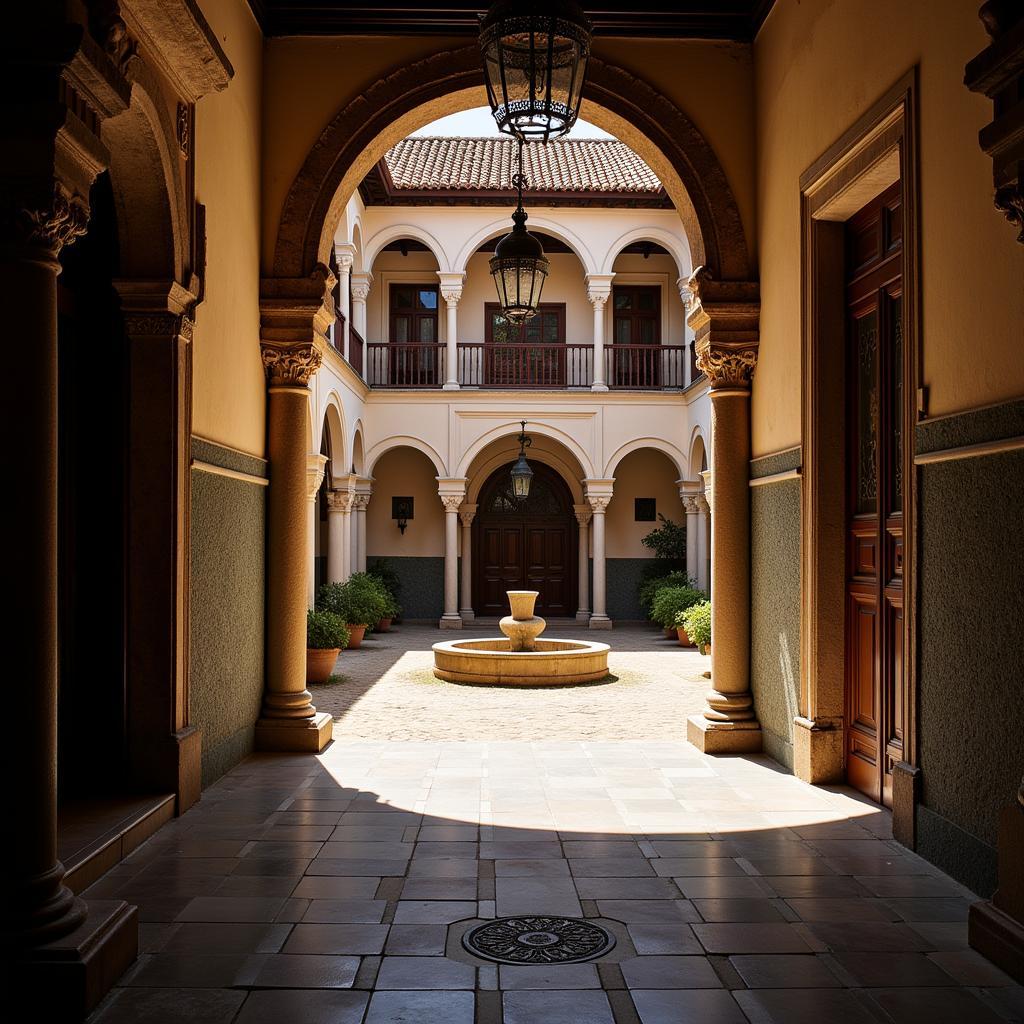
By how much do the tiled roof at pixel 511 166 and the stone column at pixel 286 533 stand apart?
40.5 ft

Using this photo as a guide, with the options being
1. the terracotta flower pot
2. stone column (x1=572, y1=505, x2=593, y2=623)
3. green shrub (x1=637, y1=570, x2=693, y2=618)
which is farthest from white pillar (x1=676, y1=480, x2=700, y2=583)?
the terracotta flower pot

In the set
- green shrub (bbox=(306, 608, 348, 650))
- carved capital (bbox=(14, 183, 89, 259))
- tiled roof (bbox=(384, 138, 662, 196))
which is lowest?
green shrub (bbox=(306, 608, 348, 650))

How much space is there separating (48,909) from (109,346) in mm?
3328

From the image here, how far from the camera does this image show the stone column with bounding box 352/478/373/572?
20.8m

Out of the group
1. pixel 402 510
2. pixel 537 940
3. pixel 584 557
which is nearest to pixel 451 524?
pixel 402 510

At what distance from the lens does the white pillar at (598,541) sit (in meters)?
20.8

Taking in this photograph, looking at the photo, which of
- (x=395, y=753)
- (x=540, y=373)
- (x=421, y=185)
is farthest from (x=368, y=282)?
(x=395, y=753)

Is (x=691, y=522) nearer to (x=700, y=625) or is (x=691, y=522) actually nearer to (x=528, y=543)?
(x=528, y=543)

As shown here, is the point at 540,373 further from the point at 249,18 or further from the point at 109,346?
the point at 109,346

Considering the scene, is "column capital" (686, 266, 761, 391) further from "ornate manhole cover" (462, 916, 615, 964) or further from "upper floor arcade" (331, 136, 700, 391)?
"upper floor arcade" (331, 136, 700, 391)

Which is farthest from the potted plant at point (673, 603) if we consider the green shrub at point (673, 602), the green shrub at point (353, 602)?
the green shrub at point (353, 602)

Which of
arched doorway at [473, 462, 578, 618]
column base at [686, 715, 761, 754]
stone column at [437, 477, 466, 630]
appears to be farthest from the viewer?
arched doorway at [473, 462, 578, 618]

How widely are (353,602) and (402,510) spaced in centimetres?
686

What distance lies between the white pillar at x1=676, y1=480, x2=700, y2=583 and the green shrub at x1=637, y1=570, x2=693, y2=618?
0.36 meters
